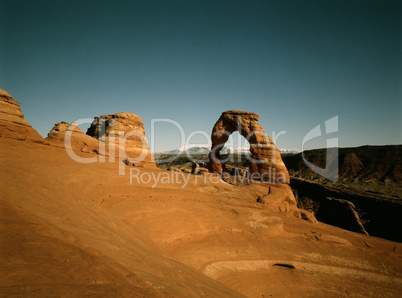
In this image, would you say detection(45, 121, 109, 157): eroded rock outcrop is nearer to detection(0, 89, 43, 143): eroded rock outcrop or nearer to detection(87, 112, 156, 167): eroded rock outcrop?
detection(0, 89, 43, 143): eroded rock outcrop

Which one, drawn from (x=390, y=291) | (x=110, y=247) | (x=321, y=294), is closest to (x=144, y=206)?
(x=110, y=247)

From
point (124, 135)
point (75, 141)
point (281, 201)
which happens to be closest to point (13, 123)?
point (75, 141)

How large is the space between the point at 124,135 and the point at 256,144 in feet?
38.3

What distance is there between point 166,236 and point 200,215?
209cm

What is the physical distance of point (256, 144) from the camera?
48.0 ft

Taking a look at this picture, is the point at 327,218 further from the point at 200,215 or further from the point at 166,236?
the point at 166,236

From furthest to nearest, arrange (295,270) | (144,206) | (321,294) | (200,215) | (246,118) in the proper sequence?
(246,118)
(200,215)
(144,206)
(295,270)
(321,294)

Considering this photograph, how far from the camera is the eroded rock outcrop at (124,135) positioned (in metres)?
17.0

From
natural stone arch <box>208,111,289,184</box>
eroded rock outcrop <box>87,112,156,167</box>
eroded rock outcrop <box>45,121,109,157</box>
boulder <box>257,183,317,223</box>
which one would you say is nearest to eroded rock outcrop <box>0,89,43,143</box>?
eroded rock outcrop <box>45,121,109,157</box>

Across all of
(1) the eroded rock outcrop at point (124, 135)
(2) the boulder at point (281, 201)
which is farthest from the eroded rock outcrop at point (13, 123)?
(2) the boulder at point (281, 201)

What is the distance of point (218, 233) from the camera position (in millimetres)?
8062

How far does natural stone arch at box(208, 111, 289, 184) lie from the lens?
1399 centimetres

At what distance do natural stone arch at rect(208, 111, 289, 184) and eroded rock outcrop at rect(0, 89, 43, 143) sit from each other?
40.6ft

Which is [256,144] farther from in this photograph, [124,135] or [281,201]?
[124,135]
